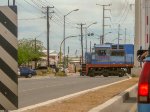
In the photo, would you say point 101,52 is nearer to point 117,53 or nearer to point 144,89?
point 117,53

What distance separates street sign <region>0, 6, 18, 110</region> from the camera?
6.79 metres

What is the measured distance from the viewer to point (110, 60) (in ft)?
208

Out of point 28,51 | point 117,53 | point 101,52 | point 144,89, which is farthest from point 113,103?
point 28,51

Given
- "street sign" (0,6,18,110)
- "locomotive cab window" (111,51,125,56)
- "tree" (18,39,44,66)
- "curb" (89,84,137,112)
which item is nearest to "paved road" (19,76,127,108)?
"curb" (89,84,137,112)

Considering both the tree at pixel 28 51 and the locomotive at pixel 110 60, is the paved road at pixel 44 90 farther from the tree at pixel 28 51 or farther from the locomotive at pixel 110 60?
the tree at pixel 28 51

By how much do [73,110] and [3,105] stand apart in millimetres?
7265

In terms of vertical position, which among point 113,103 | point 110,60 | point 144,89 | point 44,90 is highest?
point 144,89

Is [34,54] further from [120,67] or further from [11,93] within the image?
[11,93]

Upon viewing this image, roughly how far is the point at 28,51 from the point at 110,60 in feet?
215

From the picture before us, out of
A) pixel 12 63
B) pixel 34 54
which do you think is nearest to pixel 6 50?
pixel 12 63

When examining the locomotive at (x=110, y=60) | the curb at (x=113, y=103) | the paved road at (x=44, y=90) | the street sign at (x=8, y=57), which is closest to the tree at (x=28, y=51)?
the locomotive at (x=110, y=60)

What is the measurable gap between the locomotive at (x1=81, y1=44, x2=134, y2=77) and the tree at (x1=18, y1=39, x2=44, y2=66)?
44.9 meters

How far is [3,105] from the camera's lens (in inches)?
272

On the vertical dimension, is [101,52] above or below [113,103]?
above
